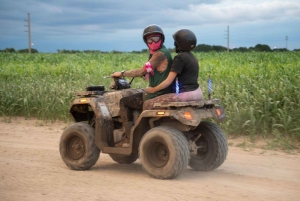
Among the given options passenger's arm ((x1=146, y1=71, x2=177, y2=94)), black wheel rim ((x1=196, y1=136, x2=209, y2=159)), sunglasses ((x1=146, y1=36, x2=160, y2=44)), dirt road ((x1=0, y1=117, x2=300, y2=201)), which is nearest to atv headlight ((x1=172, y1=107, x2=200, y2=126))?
passenger's arm ((x1=146, y1=71, x2=177, y2=94))

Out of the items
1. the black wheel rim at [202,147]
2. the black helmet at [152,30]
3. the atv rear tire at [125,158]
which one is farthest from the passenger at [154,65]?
Result: the atv rear tire at [125,158]

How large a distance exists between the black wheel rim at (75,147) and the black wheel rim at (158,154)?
1220mm

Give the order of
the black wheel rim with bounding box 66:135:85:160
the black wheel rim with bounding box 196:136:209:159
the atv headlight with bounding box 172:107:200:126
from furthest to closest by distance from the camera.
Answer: the black wheel rim with bounding box 66:135:85:160 < the black wheel rim with bounding box 196:136:209:159 < the atv headlight with bounding box 172:107:200:126

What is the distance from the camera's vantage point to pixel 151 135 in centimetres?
658

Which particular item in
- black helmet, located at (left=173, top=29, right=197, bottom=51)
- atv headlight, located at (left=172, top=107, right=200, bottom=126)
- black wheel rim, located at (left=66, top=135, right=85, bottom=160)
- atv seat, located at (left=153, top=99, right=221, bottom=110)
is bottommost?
black wheel rim, located at (left=66, top=135, right=85, bottom=160)

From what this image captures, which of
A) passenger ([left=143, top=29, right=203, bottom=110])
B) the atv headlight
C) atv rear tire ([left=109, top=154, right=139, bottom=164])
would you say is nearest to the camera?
the atv headlight

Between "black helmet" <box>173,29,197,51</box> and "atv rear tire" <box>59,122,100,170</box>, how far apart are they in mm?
1830

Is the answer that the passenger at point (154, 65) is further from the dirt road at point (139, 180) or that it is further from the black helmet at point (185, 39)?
the dirt road at point (139, 180)

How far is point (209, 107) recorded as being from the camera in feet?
22.7

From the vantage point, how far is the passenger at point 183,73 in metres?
6.59

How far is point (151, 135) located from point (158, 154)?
0.31m

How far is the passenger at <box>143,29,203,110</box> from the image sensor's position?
6.59 m

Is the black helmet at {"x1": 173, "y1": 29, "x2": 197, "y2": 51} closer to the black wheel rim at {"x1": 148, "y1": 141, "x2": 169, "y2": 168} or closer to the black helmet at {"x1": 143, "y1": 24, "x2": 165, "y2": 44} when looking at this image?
the black helmet at {"x1": 143, "y1": 24, "x2": 165, "y2": 44}

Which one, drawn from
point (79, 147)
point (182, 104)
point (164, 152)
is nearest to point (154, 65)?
point (182, 104)
